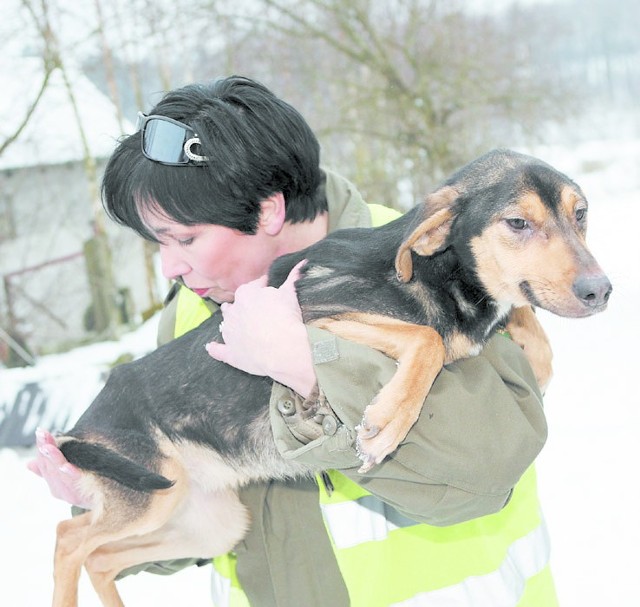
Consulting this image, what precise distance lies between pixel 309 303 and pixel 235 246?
0.43m

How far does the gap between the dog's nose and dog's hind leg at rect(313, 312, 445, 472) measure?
42 centimetres

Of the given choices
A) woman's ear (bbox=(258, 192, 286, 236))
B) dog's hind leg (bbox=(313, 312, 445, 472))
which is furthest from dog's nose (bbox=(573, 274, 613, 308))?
woman's ear (bbox=(258, 192, 286, 236))

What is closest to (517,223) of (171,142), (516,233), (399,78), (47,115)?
(516,233)

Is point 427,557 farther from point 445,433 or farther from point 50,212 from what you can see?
point 50,212

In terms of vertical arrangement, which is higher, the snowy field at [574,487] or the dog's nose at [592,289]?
the dog's nose at [592,289]

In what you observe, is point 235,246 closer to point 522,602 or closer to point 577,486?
point 522,602

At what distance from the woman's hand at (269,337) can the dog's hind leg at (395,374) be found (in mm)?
151

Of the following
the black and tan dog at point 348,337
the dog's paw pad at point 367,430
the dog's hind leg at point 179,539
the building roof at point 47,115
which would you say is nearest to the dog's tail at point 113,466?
the black and tan dog at point 348,337

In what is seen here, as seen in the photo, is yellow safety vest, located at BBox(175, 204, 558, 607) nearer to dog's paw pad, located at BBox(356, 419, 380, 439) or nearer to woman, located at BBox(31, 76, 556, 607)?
woman, located at BBox(31, 76, 556, 607)

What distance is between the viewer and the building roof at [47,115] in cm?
1050

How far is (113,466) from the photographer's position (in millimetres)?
2762

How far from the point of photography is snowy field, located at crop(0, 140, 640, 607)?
4730 mm

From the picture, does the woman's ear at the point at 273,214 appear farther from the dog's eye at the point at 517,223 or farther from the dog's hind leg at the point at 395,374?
the dog's eye at the point at 517,223

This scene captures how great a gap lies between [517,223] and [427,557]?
1078mm
